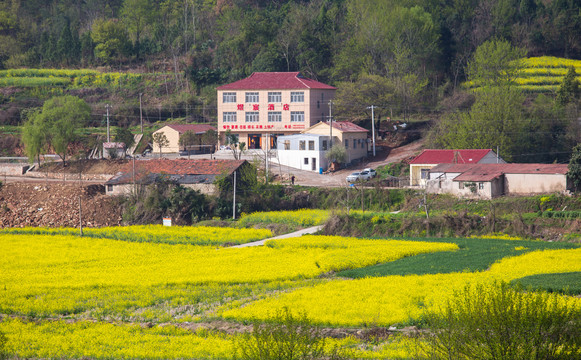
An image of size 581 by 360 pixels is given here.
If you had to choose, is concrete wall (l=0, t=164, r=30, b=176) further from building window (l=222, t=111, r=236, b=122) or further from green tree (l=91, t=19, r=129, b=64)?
green tree (l=91, t=19, r=129, b=64)

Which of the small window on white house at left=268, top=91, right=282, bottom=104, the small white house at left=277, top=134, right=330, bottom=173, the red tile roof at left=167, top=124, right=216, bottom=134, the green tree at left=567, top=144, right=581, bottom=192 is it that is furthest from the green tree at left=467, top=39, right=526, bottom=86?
the red tile roof at left=167, top=124, right=216, bottom=134

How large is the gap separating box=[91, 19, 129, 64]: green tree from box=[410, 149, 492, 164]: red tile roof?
51505 millimetres

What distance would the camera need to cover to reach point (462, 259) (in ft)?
100

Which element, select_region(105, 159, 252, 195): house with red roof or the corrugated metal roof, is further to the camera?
the corrugated metal roof

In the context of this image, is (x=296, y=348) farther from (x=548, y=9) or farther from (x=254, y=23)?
(x=548, y=9)

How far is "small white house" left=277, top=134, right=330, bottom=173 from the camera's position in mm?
58494

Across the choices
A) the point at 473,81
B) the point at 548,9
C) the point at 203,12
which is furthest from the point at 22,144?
the point at 548,9

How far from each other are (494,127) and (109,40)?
53.8 meters

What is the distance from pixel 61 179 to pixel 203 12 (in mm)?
46102

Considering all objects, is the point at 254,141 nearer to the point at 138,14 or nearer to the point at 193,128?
the point at 193,128

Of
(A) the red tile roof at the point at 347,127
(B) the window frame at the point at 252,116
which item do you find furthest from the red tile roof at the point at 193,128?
(A) the red tile roof at the point at 347,127

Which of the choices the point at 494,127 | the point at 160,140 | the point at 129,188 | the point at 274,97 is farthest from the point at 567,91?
the point at 129,188

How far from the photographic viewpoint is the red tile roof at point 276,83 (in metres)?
68.2

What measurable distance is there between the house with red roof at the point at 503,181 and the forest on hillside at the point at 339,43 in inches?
359
